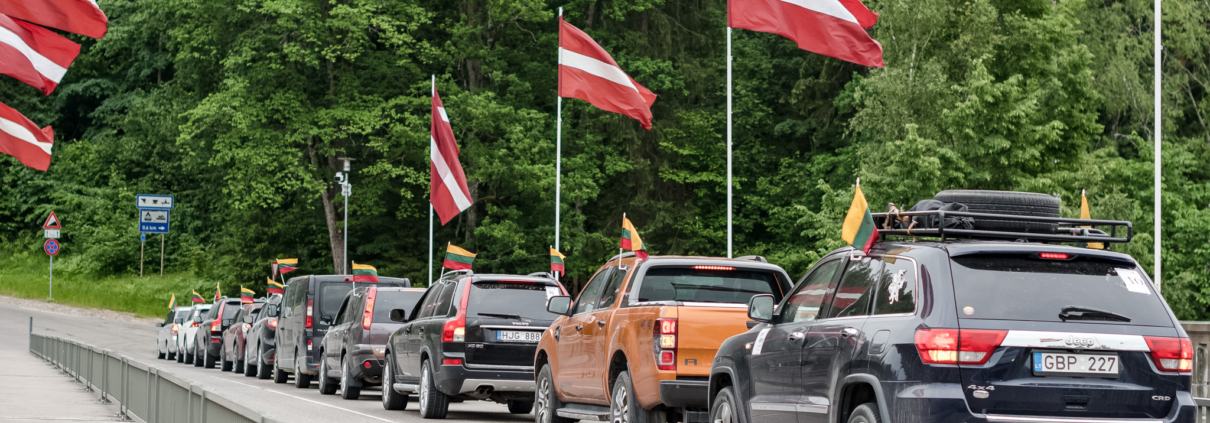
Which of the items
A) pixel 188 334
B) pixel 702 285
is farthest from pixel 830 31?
pixel 188 334

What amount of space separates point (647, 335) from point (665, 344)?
0.76 feet

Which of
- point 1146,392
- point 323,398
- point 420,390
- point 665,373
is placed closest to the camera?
point 1146,392

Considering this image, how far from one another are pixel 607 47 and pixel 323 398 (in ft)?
111

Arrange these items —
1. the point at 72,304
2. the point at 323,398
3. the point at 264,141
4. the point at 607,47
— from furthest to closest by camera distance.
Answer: the point at 72,304 → the point at 607,47 → the point at 264,141 → the point at 323,398

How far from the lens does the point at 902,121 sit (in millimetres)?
45281

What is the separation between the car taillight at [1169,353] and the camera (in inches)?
283

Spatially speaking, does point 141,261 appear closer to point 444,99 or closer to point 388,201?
point 388,201

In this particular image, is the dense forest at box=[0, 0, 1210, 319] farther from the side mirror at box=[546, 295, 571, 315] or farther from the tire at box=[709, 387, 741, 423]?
the tire at box=[709, 387, 741, 423]

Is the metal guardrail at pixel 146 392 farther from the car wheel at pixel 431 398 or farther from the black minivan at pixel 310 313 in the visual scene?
the black minivan at pixel 310 313

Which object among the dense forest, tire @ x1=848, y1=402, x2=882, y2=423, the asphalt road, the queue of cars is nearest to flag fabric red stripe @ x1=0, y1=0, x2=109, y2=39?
the asphalt road

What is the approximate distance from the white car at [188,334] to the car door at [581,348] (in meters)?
24.5

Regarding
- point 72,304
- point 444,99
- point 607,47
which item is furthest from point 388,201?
point 72,304

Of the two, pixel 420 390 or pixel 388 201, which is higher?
pixel 388 201

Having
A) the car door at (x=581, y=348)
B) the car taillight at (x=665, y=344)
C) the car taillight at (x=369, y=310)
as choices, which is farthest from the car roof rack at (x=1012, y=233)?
the car taillight at (x=369, y=310)
